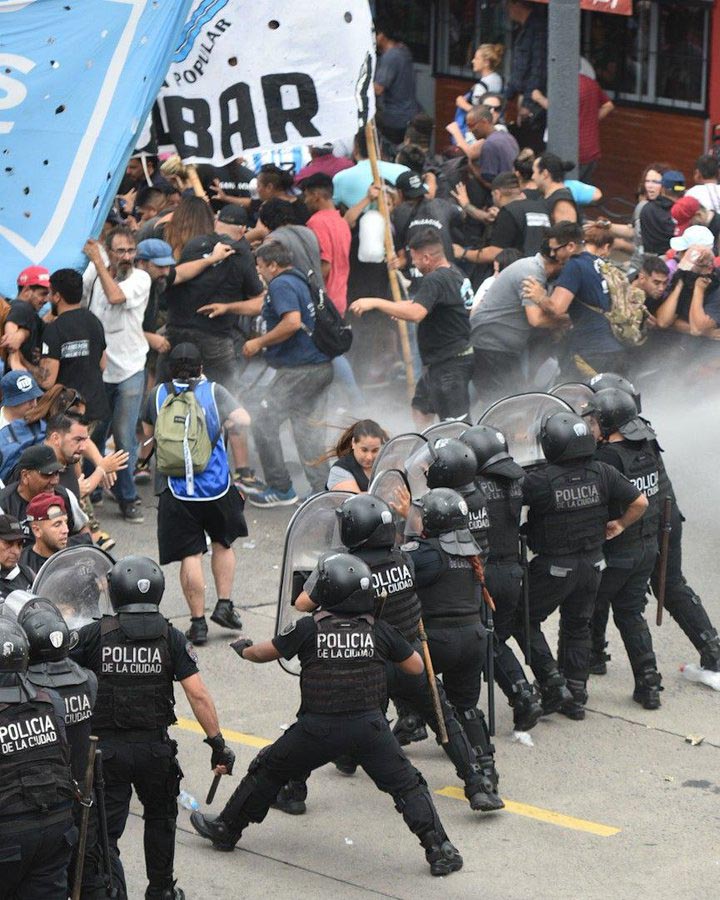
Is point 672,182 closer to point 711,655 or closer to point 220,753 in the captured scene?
point 711,655

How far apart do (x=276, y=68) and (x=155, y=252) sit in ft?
4.85

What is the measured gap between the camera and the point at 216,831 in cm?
728

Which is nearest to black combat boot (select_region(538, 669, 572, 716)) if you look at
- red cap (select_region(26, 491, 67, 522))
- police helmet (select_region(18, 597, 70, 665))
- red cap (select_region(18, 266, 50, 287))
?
red cap (select_region(26, 491, 67, 522))

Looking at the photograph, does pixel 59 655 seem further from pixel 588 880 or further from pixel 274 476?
pixel 274 476

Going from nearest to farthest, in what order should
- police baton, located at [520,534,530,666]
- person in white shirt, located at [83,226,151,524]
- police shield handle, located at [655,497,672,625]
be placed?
police baton, located at [520,534,530,666]
police shield handle, located at [655,497,672,625]
person in white shirt, located at [83,226,151,524]

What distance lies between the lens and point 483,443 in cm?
824

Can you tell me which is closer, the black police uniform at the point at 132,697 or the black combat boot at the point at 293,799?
the black police uniform at the point at 132,697

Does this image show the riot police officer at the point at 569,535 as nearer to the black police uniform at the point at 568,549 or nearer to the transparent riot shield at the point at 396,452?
the black police uniform at the point at 568,549

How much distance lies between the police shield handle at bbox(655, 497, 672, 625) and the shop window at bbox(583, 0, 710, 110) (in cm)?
1001

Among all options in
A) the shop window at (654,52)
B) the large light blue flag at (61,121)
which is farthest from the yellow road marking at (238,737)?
the shop window at (654,52)

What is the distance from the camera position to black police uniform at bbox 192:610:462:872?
6.76m

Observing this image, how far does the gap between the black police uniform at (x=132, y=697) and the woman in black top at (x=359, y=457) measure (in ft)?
7.56

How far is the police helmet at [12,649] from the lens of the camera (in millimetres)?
5797

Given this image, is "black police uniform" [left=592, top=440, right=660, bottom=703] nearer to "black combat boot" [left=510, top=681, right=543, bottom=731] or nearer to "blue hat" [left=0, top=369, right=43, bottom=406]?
"black combat boot" [left=510, top=681, right=543, bottom=731]
